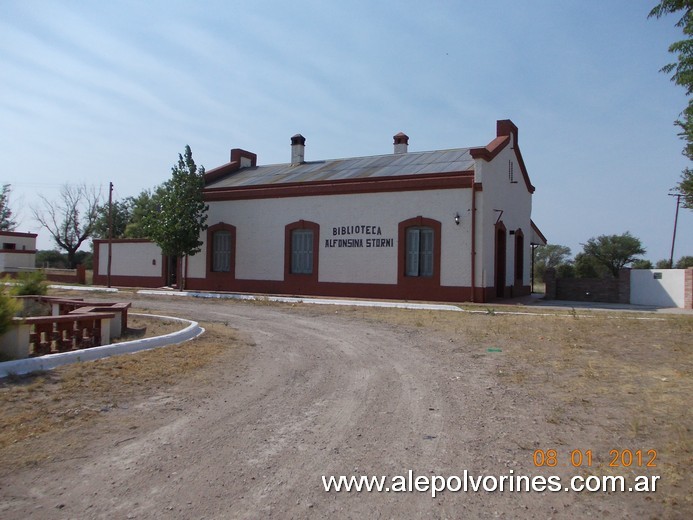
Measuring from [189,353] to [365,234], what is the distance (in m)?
14.9

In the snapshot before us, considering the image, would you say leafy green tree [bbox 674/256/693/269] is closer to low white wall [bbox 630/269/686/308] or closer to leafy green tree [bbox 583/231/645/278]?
leafy green tree [bbox 583/231/645/278]

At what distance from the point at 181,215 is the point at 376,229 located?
30.3 feet

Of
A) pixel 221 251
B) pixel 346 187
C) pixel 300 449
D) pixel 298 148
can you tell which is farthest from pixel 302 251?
pixel 300 449

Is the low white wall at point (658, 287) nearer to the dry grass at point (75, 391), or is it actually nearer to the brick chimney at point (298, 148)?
the brick chimney at point (298, 148)

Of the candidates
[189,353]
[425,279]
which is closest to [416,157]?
[425,279]

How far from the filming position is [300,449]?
5059 mm

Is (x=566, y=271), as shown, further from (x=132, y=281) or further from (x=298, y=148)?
(x=132, y=281)

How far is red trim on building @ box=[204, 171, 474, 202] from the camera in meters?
21.8

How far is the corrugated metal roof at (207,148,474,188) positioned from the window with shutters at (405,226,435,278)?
7.99 ft

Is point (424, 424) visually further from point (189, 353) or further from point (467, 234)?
point (467, 234)

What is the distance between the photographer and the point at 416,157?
26609 mm

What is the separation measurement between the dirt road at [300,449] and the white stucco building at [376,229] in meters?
13.4
